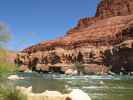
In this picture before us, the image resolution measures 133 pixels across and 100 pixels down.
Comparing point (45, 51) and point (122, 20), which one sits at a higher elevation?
point (122, 20)

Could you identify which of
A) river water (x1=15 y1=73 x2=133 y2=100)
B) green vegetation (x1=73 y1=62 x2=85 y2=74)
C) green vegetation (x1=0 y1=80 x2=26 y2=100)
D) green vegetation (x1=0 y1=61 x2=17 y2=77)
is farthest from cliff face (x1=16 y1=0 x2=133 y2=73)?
green vegetation (x1=0 y1=80 x2=26 y2=100)

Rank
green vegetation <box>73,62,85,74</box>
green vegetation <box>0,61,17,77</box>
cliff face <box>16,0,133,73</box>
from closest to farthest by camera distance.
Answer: green vegetation <box>0,61,17,77</box>, cliff face <box>16,0,133,73</box>, green vegetation <box>73,62,85,74</box>

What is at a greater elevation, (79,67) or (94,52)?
(94,52)

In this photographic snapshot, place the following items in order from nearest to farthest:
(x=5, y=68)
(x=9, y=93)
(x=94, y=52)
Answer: (x=9, y=93) < (x=5, y=68) < (x=94, y=52)

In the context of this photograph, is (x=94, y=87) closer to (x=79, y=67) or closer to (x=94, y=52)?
(x=79, y=67)

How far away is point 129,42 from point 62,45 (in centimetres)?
5793

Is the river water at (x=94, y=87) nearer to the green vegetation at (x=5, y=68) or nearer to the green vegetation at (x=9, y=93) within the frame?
the green vegetation at (x=5, y=68)

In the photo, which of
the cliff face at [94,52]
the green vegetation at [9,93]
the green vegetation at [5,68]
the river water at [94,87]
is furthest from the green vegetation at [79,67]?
the green vegetation at [9,93]

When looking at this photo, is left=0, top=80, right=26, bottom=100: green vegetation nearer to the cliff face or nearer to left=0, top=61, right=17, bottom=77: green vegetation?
left=0, top=61, right=17, bottom=77: green vegetation

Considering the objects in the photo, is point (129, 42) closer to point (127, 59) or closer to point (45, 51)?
point (127, 59)

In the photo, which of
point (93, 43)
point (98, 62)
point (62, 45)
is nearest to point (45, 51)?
point (62, 45)

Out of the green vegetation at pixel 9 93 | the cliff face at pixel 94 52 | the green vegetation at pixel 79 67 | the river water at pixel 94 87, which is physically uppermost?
the cliff face at pixel 94 52

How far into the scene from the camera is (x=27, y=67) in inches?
6703

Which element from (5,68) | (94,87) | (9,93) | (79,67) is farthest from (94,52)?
(9,93)
